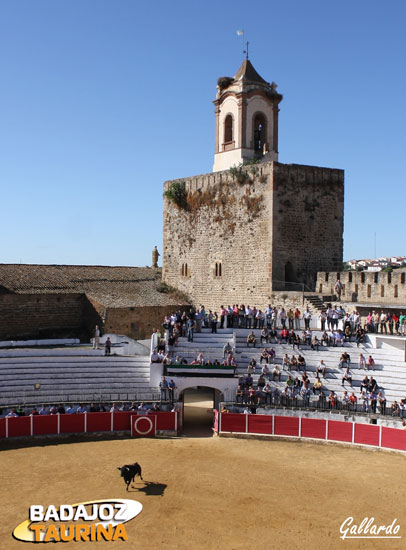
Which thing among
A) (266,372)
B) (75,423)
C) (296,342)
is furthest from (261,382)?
(75,423)

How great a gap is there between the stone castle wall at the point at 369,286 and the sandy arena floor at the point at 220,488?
9.18 meters

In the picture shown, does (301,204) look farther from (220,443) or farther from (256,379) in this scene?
(220,443)

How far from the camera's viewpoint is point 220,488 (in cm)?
1866

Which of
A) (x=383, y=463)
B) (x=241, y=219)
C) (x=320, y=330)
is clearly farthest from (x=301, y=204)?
(x=383, y=463)

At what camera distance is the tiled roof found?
118 feet

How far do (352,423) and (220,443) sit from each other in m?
5.02

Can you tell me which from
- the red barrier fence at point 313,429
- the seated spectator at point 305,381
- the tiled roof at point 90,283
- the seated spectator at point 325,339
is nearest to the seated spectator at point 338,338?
the seated spectator at point 325,339

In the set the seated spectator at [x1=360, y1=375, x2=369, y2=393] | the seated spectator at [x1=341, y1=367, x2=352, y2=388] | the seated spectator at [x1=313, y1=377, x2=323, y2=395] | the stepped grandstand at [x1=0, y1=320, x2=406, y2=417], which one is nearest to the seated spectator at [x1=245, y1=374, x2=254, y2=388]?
the stepped grandstand at [x1=0, y1=320, x2=406, y2=417]

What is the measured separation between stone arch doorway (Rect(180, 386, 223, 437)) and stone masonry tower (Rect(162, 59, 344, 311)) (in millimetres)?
5400

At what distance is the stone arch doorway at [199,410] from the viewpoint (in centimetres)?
2578

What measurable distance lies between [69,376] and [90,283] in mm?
12793

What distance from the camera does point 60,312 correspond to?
119 ft

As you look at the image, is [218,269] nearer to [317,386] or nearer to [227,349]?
[227,349]

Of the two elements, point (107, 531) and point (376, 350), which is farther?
point (376, 350)
